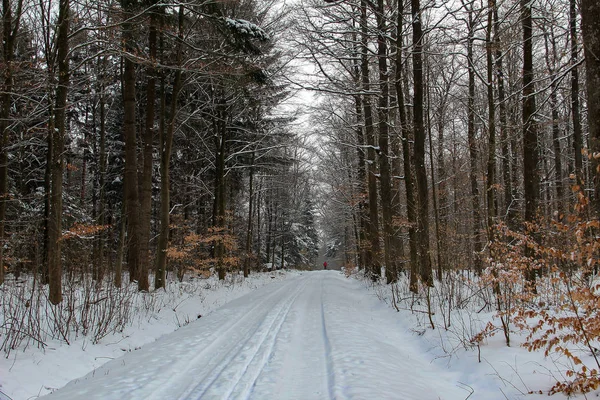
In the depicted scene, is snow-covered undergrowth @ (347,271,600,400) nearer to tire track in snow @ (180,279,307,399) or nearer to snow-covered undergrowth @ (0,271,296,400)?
tire track in snow @ (180,279,307,399)

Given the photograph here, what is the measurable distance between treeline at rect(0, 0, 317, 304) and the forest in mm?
89

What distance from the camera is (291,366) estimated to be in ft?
15.1

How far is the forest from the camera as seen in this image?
4969 mm

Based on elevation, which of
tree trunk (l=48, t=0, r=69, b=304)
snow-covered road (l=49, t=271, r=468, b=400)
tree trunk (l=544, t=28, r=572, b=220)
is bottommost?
snow-covered road (l=49, t=271, r=468, b=400)

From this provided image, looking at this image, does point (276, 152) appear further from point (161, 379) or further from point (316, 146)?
point (161, 379)

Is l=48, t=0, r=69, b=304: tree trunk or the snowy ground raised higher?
l=48, t=0, r=69, b=304: tree trunk

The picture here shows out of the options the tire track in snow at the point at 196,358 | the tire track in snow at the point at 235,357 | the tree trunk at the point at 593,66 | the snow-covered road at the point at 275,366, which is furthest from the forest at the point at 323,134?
the tire track in snow at the point at 235,357

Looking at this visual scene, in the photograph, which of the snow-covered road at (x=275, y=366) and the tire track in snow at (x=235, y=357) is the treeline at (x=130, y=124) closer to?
the snow-covered road at (x=275, y=366)

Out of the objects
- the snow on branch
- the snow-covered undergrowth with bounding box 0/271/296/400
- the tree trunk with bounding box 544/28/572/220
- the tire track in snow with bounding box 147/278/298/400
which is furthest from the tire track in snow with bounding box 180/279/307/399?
the tree trunk with bounding box 544/28/572/220

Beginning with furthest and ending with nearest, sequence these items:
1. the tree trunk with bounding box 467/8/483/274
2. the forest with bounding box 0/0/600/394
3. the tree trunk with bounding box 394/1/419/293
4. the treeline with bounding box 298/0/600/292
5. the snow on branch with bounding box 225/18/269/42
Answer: the tree trunk with bounding box 467/8/483/274 → the tree trunk with bounding box 394/1/419/293 → the snow on branch with bounding box 225/18/269/42 → the treeline with bounding box 298/0/600/292 → the forest with bounding box 0/0/600/394

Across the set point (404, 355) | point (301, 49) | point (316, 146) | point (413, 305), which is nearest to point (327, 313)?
point (413, 305)

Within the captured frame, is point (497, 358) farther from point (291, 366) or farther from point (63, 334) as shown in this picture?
point (63, 334)

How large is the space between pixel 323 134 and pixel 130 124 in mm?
8381

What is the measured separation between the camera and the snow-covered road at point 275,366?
3707mm
